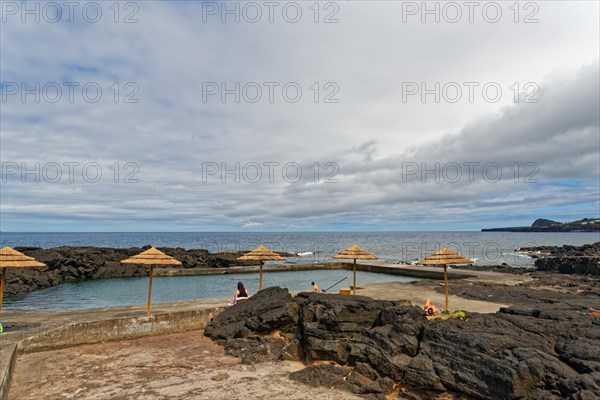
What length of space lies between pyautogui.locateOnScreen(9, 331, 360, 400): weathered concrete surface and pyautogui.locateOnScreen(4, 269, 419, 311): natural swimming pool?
41.5 ft

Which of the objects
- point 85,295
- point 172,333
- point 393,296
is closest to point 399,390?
point 172,333

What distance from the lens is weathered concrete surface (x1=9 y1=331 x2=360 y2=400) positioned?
764 centimetres

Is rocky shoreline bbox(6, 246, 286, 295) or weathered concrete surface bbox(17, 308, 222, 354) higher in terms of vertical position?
weathered concrete surface bbox(17, 308, 222, 354)

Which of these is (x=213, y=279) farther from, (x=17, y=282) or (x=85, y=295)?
(x=17, y=282)

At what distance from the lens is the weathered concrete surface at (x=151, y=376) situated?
764 cm

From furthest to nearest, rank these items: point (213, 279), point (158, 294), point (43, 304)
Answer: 1. point (213, 279)
2. point (158, 294)
3. point (43, 304)

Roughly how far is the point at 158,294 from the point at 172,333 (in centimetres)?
1697

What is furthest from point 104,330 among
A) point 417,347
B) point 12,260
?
point 417,347

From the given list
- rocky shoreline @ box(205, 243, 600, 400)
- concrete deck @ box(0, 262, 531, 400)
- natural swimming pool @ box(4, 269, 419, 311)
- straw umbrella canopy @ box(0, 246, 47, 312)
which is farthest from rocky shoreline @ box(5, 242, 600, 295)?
straw umbrella canopy @ box(0, 246, 47, 312)

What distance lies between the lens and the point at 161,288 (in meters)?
30.7

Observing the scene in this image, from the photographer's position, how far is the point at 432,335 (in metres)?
8.27

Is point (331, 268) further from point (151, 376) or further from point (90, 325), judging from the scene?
point (151, 376)

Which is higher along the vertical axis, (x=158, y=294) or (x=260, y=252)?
(x=260, y=252)

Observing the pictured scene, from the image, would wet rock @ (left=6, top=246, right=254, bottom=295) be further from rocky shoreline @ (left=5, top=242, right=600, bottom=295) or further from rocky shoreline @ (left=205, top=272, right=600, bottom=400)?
rocky shoreline @ (left=205, top=272, right=600, bottom=400)
